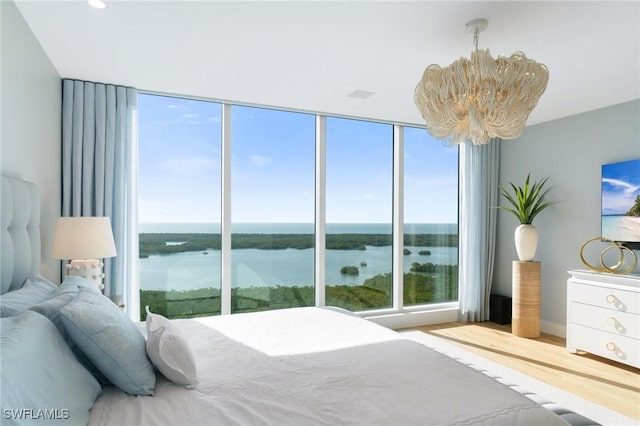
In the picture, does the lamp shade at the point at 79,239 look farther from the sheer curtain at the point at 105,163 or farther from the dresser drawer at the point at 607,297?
the dresser drawer at the point at 607,297

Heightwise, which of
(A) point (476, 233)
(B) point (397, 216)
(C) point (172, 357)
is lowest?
(C) point (172, 357)

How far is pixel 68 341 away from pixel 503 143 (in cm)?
555

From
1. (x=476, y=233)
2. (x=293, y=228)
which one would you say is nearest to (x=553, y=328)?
(x=476, y=233)

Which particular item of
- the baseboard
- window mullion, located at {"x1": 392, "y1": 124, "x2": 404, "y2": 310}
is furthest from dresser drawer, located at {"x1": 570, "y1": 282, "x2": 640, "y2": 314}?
window mullion, located at {"x1": 392, "y1": 124, "x2": 404, "y2": 310}

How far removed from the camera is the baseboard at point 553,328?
4574mm

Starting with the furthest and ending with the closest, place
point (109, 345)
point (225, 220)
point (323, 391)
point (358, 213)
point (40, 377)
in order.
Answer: point (358, 213) → point (225, 220) → point (323, 391) → point (109, 345) → point (40, 377)

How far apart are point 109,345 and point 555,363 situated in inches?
157

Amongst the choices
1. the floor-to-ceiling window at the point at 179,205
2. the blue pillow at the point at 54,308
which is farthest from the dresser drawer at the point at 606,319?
the blue pillow at the point at 54,308

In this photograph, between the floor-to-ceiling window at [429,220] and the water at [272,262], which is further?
the floor-to-ceiling window at [429,220]

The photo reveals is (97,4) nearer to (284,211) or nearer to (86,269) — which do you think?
(86,269)

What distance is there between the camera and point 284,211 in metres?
4.47

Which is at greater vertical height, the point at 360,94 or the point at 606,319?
the point at 360,94

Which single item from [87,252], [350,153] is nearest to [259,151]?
[350,153]

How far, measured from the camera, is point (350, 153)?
16.0ft
